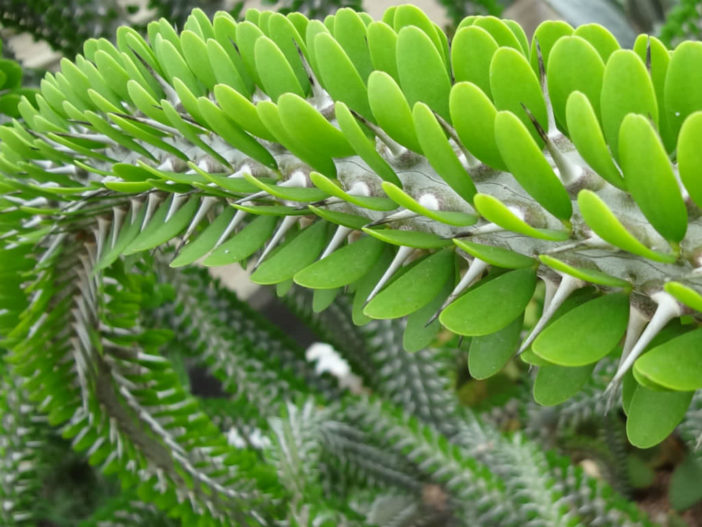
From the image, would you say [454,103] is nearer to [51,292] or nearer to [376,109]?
[376,109]

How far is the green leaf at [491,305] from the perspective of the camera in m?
0.16

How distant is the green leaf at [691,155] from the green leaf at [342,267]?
94 millimetres

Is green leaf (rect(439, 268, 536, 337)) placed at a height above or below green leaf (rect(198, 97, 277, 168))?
below

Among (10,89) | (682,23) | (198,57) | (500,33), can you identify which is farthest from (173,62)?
(682,23)

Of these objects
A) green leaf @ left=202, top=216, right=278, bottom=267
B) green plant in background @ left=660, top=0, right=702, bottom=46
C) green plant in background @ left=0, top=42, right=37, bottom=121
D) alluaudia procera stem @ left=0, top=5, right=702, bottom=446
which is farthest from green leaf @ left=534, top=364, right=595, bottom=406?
green plant in background @ left=660, top=0, right=702, bottom=46

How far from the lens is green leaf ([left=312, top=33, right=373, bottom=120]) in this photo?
0.18 m

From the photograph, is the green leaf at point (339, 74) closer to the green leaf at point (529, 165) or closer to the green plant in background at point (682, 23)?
the green leaf at point (529, 165)

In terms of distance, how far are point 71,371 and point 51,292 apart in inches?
2.9

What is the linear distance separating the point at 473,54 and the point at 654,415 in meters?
0.11

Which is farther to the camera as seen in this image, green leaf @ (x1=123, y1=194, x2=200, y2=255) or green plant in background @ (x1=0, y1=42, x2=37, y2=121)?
green plant in background @ (x1=0, y1=42, x2=37, y2=121)

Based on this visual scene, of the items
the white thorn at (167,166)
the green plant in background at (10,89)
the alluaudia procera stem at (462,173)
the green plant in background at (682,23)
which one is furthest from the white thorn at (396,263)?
the green plant in background at (682,23)

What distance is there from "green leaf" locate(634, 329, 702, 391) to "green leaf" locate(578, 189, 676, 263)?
0.07 feet

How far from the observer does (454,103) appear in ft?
0.50

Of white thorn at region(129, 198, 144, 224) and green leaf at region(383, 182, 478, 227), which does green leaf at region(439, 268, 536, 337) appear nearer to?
green leaf at region(383, 182, 478, 227)
